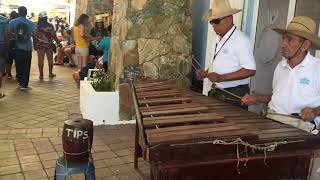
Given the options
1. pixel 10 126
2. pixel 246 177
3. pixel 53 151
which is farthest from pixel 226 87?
pixel 10 126

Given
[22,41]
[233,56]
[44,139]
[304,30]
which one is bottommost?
[44,139]

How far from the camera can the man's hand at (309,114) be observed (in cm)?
269

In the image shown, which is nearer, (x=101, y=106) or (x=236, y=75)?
(x=236, y=75)

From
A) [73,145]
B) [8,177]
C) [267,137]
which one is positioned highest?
[267,137]

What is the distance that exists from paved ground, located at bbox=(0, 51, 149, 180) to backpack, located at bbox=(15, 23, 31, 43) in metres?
1.14

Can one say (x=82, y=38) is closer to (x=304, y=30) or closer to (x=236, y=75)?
(x=236, y=75)

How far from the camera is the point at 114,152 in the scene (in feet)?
15.3

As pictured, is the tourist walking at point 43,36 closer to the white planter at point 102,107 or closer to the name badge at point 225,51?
the white planter at point 102,107

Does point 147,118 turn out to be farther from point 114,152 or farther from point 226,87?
point 114,152

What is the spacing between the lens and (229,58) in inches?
149

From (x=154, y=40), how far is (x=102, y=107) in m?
1.35

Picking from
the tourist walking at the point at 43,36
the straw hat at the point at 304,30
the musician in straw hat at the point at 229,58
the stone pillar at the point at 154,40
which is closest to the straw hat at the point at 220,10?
the musician in straw hat at the point at 229,58

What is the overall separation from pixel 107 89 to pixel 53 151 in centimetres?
170

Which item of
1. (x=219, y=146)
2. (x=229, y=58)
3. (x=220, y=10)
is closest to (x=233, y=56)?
(x=229, y=58)
